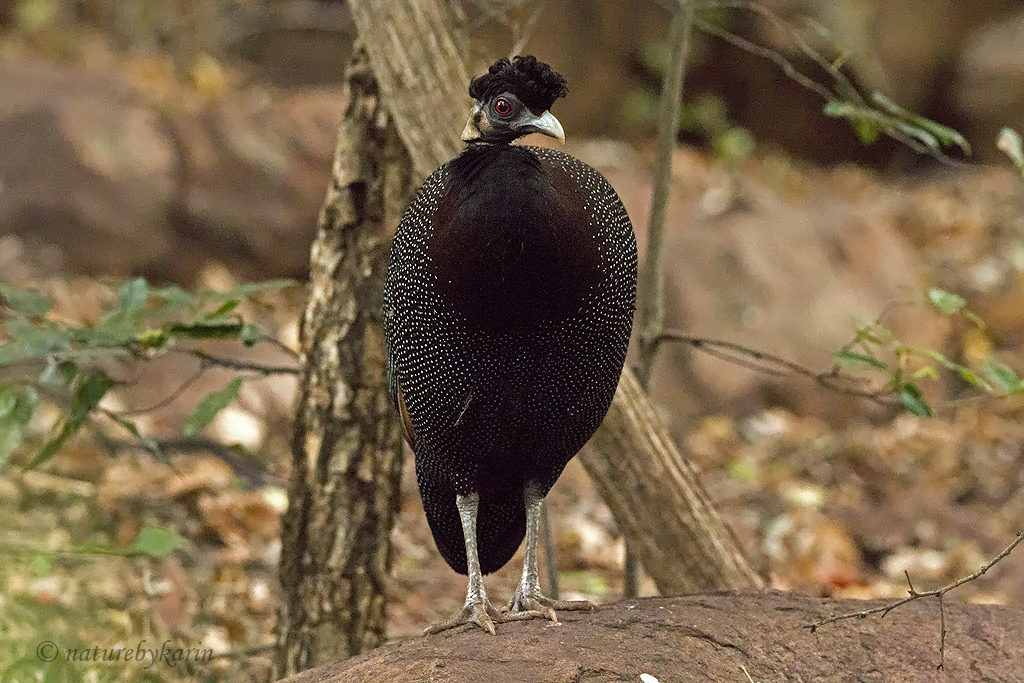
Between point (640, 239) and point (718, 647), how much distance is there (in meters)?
4.95

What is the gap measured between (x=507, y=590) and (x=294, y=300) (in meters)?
3.22

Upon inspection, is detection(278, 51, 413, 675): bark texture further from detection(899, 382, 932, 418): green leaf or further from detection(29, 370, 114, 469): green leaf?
detection(899, 382, 932, 418): green leaf

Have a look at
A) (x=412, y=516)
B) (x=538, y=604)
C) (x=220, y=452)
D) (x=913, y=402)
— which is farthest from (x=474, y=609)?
(x=412, y=516)

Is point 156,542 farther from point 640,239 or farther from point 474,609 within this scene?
point 640,239

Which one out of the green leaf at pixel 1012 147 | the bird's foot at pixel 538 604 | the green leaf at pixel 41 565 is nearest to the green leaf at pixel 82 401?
the green leaf at pixel 41 565

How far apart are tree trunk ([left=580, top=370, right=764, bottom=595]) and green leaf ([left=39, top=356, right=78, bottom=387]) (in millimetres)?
1574

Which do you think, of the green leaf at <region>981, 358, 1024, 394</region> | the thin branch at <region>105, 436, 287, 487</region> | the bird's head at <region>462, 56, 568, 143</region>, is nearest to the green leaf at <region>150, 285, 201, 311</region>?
the bird's head at <region>462, 56, 568, 143</region>

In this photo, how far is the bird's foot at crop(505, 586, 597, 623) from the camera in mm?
2826

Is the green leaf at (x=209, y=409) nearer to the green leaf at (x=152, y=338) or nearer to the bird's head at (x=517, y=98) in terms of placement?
the green leaf at (x=152, y=338)

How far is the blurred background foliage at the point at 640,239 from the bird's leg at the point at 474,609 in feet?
2.93

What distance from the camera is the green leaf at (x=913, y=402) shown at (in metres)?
3.33

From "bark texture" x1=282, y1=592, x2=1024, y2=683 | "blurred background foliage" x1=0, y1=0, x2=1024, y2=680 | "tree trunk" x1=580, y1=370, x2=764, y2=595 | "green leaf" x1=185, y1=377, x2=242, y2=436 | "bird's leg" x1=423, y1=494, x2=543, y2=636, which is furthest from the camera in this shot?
"blurred background foliage" x1=0, y1=0, x2=1024, y2=680

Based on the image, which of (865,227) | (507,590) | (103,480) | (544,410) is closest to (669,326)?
(865,227)

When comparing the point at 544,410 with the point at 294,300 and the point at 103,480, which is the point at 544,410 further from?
the point at 294,300
